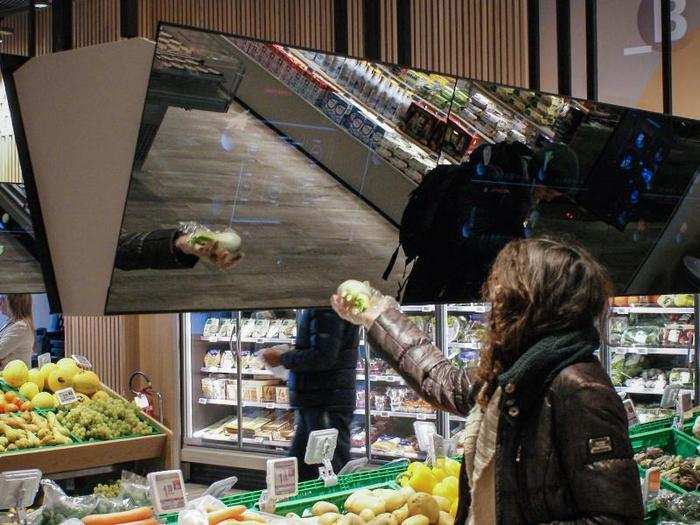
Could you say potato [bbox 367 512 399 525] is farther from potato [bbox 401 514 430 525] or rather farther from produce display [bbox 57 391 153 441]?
produce display [bbox 57 391 153 441]

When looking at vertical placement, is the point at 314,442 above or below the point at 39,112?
below

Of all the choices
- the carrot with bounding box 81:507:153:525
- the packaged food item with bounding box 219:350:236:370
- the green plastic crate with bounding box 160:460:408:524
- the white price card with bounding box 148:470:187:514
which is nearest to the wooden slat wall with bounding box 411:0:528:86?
the packaged food item with bounding box 219:350:236:370

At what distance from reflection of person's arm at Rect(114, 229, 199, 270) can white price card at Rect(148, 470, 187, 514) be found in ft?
2.27

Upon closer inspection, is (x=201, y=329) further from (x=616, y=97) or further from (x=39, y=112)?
(x=39, y=112)

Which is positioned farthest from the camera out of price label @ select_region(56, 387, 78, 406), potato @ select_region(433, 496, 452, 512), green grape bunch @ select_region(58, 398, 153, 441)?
price label @ select_region(56, 387, 78, 406)

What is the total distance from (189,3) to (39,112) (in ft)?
20.0

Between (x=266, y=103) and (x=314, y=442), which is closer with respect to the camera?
(x=266, y=103)

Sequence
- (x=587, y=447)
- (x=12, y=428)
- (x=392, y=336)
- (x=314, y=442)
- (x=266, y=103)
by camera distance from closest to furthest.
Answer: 1. (x=587, y=447)
2. (x=392, y=336)
3. (x=266, y=103)
4. (x=314, y=442)
5. (x=12, y=428)

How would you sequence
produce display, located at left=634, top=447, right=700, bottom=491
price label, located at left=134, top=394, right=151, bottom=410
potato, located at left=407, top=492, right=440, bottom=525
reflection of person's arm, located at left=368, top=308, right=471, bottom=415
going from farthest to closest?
price label, located at left=134, top=394, right=151, bottom=410
produce display, located at left=634, top=447, right=700, bottom=491
potato, located at left=407, top=492, right=440, bottom=525
reflection of person's arm, located at left=368, top=308, right=471, bottom=415

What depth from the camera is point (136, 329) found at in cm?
898

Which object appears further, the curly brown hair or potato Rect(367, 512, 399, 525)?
potato Rect(367, 512, 399, 525)

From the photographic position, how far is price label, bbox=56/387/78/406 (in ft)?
18.5

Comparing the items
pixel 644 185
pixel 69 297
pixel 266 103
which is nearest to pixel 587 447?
pixel 266 103

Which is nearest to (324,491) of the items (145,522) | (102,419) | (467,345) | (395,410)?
(145,522)
